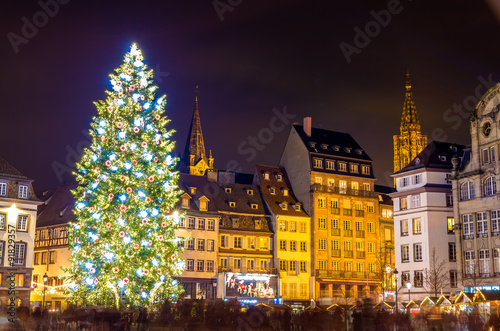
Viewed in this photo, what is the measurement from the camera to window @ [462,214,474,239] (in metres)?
62.8

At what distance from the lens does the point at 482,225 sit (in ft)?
202

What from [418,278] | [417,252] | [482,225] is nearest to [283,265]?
[417,252]

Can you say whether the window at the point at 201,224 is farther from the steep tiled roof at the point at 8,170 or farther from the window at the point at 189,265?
the steep tiled roof at the point at 8,170

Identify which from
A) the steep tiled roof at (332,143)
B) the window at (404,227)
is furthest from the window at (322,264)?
the window at (404,227)

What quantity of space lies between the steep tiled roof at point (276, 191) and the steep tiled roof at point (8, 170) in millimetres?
29978

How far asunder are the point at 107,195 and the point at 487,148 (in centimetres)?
3585

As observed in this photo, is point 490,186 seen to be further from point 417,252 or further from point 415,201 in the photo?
point 417,252

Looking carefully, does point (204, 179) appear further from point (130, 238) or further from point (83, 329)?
point (83, 329)

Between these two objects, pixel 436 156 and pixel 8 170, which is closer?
pixel 8 170

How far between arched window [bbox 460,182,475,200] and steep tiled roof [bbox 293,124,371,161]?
26.2 metres

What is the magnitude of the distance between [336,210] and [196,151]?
6976 centimetres

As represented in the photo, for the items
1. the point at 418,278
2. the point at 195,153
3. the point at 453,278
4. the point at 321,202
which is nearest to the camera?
the point at 453,278

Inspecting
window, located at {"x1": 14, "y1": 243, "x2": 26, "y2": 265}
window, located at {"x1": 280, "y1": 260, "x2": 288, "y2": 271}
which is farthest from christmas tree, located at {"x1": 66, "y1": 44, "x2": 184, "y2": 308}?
window, located at {"x1": 280, "y1": 260, "x2": 288, "y2": 271}

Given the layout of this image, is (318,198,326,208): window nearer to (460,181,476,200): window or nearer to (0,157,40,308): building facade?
(460,181,476,200): window
